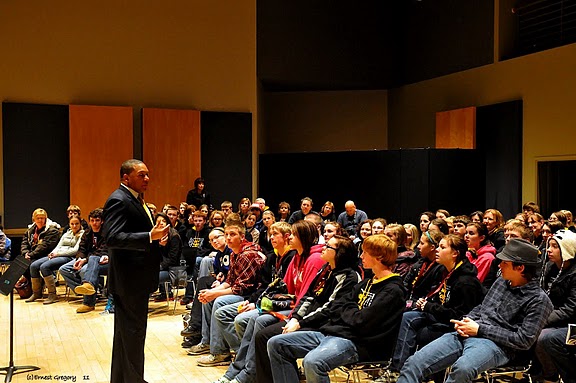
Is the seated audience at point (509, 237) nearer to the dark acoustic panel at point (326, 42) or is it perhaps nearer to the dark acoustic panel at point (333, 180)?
the dark acoustic panel at point (333, 180)

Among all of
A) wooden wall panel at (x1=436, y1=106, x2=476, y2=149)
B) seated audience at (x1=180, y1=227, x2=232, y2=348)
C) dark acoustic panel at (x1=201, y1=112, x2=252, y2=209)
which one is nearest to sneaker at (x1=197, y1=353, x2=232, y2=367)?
seated audience at (x1=180, y1=227, x2=232, y2=348)

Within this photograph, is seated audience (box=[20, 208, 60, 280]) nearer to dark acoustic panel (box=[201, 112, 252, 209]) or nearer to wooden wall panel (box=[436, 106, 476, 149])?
dark acoustic panel (box=[201, 112, 252, 209])

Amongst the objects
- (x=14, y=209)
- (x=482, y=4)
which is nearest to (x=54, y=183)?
(x=14, y=209)

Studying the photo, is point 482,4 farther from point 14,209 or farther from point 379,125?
point 14,209

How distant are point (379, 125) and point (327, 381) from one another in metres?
11.6

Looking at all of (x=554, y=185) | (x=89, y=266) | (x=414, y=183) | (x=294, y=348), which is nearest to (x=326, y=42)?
(x=414, y=183)

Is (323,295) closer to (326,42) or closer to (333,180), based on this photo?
(333,180)

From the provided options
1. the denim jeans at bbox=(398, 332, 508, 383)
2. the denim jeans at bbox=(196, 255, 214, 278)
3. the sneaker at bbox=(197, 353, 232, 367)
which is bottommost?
the sneaker at bbox=(197, 353, 232, 367)

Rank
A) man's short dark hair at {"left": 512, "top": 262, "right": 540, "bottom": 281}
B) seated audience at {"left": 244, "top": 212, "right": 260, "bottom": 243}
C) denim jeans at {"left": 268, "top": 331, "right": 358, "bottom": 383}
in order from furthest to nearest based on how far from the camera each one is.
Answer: seated audience at {"left": 244, "top": 212, "right": 260, "bottom": 243}, denim jeans at {"left": 268, "top": 331, "right": 358, "bottom": 383}, man's short dark hair at {"left": 512, "top": 262, "right": 540, "bottom": 281}

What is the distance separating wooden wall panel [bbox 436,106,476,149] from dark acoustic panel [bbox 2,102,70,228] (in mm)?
6823

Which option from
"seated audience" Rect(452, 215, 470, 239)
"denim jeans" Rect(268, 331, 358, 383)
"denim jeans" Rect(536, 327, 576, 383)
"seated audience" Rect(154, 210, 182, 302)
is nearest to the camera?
"denim jeans" Rect(268, 331, 358, 383)

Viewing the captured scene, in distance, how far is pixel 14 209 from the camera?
1101 cm

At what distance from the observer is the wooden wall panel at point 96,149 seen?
1146 centimetres

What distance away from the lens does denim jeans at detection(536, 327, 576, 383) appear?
3.98 meters
